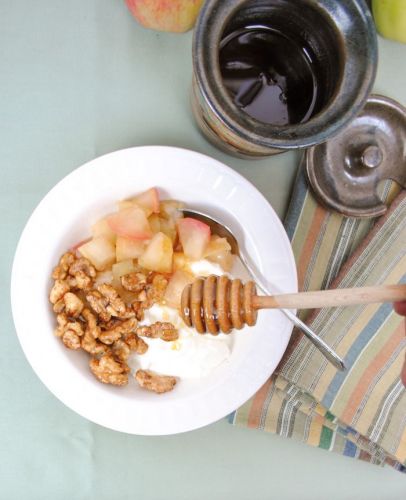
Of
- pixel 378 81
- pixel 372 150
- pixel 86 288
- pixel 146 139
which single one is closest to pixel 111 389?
pixel 86 288

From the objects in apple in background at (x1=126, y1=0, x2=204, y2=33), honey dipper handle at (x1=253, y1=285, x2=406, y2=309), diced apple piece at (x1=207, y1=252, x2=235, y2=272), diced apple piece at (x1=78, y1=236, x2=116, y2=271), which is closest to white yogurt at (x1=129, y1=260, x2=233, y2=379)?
diced apple piece at (x1=207, y1=252, x2=235, y2=272)

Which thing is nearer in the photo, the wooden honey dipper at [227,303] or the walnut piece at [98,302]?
the wooden honey dipper at [227,303]

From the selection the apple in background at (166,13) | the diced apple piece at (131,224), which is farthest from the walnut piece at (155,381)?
the apple in background at (166,13)

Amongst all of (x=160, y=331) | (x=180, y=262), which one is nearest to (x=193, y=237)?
(x=180, y=262)

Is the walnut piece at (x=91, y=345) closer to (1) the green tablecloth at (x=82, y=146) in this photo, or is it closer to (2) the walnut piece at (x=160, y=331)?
(2) the walnut piece at (x=160, y=331)

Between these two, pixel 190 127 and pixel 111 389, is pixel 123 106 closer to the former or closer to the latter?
pixel 190 127

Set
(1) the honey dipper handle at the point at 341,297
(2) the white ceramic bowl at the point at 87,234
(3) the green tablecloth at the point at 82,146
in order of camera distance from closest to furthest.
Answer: (1) the honey dipper handle at the point at 341,297
(2) the white ceramic bowl at the point at 87,234
(3) the green tablecloth at the point at 82,146

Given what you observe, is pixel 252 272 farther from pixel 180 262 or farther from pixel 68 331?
pixel 68 331
